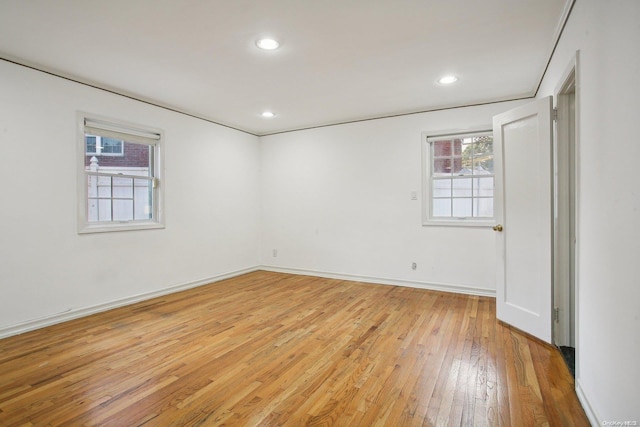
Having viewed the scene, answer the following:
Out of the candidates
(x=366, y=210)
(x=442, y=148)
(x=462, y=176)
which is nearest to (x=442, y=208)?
(x=462, y=176)

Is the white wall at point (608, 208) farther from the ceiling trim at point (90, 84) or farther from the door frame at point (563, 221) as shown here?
the ceiling trim at point (90, 84)

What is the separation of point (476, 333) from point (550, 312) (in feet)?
2.05

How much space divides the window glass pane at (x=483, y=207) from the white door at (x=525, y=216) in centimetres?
116

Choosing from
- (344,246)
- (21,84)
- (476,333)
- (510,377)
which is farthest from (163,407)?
(344,246)

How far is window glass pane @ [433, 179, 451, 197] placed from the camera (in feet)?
14.9

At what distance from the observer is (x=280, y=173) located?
5.83 meters

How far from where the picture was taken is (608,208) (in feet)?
5.11

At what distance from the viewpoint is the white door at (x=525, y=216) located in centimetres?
268

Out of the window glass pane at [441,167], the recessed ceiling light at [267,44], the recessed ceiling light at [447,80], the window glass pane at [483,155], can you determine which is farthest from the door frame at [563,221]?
the recessed ceiling light at [267,44]

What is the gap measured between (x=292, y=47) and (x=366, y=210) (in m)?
2.79

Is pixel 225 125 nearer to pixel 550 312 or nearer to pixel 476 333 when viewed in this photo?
pixel 476 333

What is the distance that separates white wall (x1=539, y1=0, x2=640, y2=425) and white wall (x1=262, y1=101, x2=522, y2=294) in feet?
7.62

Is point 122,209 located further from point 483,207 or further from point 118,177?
point 483,207

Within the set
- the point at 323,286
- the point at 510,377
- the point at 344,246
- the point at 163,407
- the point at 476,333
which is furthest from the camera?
the point at 344,246
